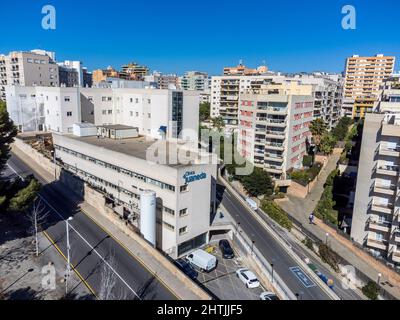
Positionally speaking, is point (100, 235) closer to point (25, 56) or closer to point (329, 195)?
point (329, 195)

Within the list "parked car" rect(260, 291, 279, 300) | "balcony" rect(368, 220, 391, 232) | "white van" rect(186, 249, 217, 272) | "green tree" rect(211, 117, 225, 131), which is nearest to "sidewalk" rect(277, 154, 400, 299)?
"balcony" rect(368, 220, 391, 232)

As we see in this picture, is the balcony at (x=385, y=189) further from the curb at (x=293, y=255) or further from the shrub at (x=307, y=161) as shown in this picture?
the shrub at (x=307, y=161)

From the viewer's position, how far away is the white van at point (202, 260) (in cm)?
2900

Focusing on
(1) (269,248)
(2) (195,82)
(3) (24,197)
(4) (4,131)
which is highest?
(2) (195,82)

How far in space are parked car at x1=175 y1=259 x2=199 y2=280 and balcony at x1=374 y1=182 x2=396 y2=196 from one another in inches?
875

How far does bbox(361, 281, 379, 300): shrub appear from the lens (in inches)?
1163

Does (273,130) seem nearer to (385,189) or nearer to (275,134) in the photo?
(275,134)

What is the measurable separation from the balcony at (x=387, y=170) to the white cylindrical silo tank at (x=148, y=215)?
2482 cm

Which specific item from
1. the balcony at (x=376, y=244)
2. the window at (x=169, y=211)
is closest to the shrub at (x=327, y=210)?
the balcony at (x=376, y=244)

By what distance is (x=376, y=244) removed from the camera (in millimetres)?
36594

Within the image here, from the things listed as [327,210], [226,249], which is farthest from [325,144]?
[226,249]

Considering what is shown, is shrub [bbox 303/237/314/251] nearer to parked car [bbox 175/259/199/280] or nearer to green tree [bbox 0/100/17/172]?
parked car [bbox 175/259/199/280]

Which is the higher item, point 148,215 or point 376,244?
point 148,215

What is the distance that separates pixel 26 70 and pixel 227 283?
77.3 meters
